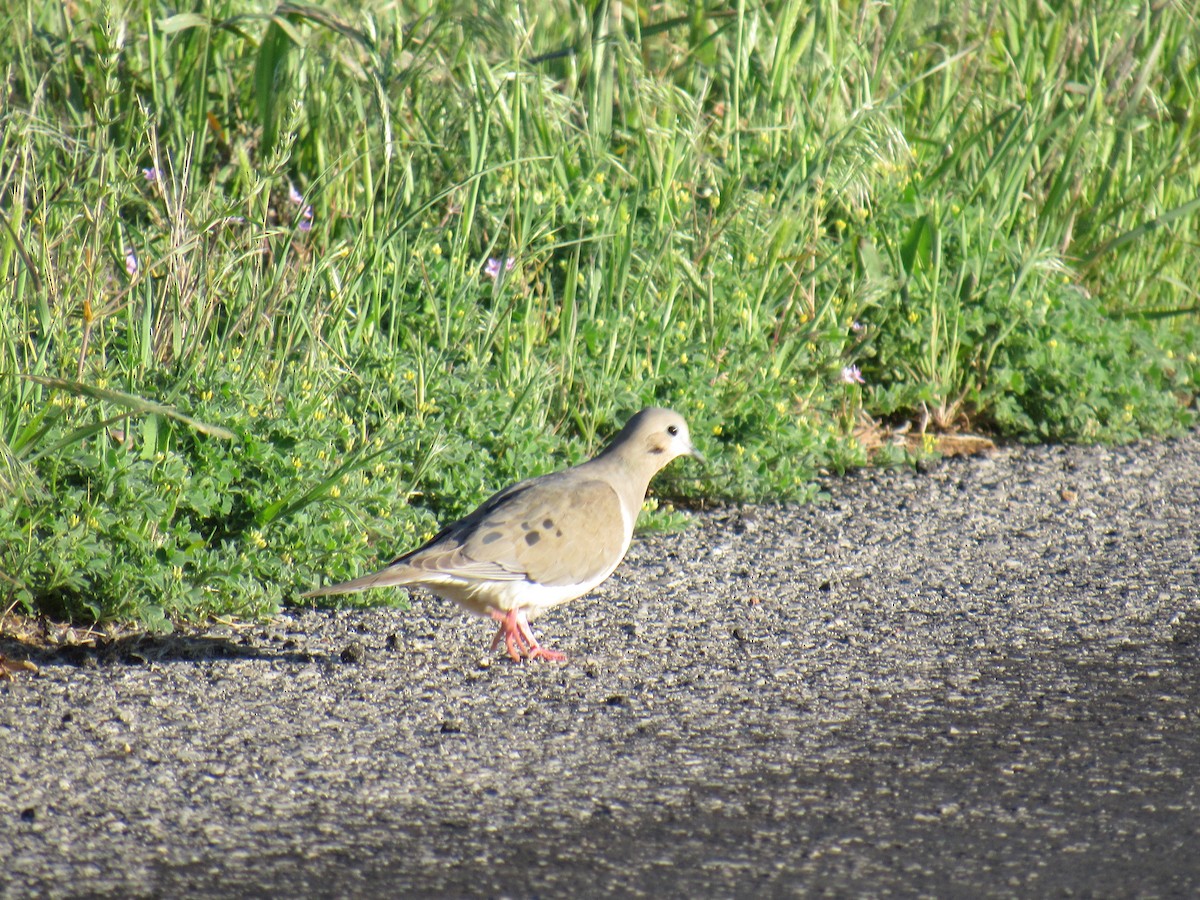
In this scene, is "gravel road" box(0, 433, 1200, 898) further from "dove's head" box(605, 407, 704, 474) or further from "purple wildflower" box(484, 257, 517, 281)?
"purple wildflower" box(484, 257, 517, 281)

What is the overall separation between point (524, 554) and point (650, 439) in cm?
96

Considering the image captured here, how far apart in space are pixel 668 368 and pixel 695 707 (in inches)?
94.3

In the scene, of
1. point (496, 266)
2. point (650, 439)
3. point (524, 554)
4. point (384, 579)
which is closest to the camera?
point (384, 579)

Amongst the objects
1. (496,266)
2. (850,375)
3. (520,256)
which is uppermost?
(520,256)

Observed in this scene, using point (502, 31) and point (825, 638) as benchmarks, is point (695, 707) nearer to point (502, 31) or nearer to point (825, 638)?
point (825, 638)

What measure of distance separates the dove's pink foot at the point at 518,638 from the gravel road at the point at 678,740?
0.21 ft

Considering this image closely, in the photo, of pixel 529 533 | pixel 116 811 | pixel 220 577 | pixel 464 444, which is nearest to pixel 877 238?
pixel 464 444

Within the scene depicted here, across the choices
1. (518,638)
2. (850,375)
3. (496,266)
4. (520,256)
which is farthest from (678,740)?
(850,375)

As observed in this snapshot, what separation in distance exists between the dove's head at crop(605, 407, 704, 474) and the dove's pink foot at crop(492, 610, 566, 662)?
3.01 feet

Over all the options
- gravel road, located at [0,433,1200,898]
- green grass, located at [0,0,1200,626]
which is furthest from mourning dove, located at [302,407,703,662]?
green grass, located at [0,0,1200,626]

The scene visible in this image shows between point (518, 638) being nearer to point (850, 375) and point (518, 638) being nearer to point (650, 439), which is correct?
point (650, 439)

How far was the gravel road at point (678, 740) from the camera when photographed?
327cm

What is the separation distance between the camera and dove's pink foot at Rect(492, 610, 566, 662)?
4.73 meters

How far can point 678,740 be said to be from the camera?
13.3 ft
